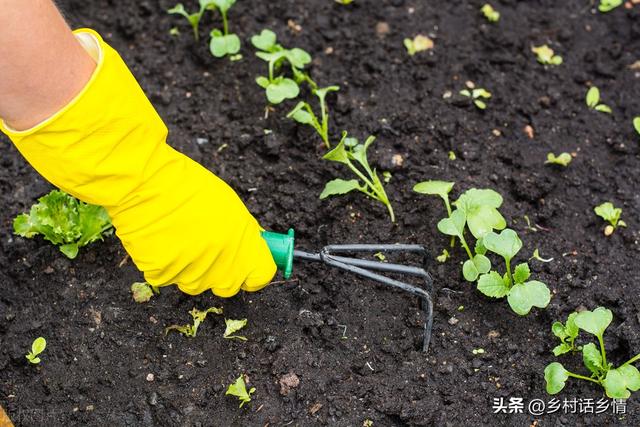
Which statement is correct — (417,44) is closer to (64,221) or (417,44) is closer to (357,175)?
(357,175)

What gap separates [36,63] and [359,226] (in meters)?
1.03

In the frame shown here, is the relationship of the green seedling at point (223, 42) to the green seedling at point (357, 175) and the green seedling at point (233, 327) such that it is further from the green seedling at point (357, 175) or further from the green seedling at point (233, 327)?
the green seedling at point (233, 327)

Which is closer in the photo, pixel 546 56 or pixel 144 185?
pixel 144 185

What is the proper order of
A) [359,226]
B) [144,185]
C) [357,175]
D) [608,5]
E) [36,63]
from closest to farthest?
[36,63] → [144,185] → [359,226] → [357,175] → [608,5]

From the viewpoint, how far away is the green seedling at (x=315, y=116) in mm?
2293

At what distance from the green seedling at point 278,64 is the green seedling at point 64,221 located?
2.14 ft

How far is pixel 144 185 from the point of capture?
5.70 feet

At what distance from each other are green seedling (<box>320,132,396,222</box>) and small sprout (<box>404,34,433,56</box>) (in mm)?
520

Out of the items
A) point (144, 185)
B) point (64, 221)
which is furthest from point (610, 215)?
point (64, 221)

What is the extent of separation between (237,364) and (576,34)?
1.79 metres

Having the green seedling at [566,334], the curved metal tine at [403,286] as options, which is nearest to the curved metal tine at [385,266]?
the curved metal tine at [403,286]

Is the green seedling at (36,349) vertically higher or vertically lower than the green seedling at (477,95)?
lower

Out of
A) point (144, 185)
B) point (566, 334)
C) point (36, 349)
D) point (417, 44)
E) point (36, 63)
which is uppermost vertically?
point (36, 63)

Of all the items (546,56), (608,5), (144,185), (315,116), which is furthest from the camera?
(608,5)
